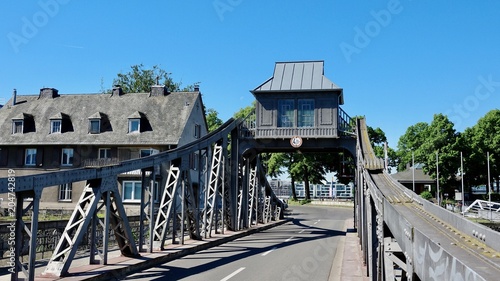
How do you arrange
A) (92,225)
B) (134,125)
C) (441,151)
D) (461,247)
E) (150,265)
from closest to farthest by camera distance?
(461,247) < (92,225) < (150,265) < (134,125) < (441,151)

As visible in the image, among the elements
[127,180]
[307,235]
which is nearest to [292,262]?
[307,235]

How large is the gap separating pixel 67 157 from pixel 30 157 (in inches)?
143

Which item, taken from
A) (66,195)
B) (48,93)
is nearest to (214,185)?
(66,195)

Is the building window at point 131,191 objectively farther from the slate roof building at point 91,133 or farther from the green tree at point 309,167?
the green tree at point 309,167

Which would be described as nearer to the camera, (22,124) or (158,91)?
(22,124)

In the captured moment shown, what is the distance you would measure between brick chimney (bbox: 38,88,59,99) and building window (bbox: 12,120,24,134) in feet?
14.7

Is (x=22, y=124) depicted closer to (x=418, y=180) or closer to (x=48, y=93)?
(x=48, y=93)

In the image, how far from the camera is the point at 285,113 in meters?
27.0

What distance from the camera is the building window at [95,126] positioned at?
39.1m

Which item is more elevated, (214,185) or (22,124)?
(22,124)

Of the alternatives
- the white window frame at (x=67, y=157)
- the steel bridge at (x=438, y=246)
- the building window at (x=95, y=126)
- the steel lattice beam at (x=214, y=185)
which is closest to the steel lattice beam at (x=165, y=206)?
the steel lattice beam at (x=214, y=185)

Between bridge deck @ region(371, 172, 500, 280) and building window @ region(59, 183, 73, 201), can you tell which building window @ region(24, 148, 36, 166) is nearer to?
building window @ region(59, 183, 73, 201)

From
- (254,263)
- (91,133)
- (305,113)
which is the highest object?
(305,113)

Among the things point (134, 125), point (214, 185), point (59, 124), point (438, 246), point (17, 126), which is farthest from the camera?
point (17, 126)
